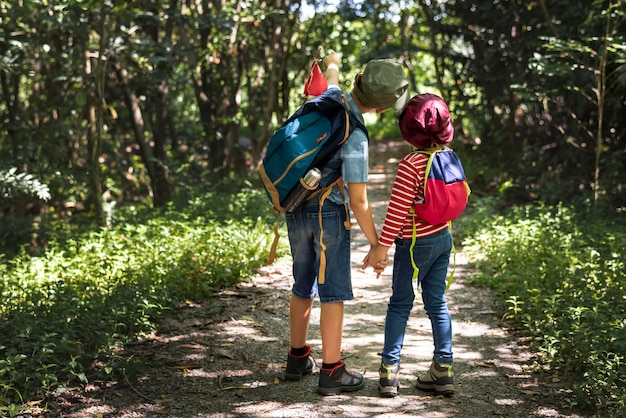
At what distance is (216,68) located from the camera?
11859 mm

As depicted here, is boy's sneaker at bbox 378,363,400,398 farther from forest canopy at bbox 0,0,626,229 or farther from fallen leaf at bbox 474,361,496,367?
forest canopy at bbox 0,0,626,229

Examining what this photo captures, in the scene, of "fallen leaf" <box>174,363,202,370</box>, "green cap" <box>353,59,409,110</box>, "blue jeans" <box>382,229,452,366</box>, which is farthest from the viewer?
"fallen leaf" <box>174,363,202,370</box>

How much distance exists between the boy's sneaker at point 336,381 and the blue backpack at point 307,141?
105cm

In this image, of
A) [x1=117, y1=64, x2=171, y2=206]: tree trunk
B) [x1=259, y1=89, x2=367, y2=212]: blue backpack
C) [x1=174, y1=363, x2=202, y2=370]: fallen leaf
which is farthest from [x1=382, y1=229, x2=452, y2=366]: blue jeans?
[x1=117, y1=64, x2=171, y2=206]: tree trunk

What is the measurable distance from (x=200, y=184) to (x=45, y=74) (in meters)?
3.04

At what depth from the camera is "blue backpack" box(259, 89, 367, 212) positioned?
12.3 ft

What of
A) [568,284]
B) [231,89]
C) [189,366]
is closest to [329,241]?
[189,366]

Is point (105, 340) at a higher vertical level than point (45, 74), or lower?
lower

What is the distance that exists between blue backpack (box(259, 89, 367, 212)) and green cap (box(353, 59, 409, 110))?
14 centimetres

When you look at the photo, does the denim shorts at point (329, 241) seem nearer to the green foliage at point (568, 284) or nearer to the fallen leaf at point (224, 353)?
the fallen leaf at point (224, 353)

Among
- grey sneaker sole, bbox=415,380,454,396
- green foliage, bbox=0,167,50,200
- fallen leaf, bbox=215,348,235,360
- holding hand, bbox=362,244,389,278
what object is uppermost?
green foliage, bbox=0,167,50,200

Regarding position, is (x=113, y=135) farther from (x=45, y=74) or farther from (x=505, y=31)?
(x=505, y=31)

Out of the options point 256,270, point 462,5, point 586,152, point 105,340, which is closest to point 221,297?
point 256,270

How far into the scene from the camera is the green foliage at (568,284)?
4.21 m
